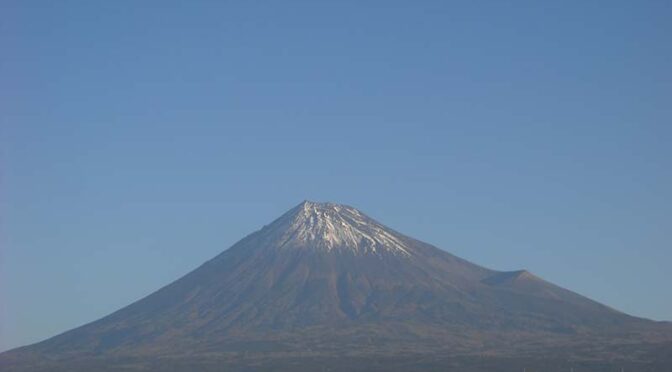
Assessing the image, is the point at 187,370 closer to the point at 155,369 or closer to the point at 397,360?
the point at 155,369

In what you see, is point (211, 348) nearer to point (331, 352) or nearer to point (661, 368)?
point (331, 352)

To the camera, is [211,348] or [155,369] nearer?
[155,369]

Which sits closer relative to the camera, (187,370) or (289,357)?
(187,370)

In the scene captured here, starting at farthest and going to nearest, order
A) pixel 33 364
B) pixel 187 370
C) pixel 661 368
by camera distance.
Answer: pixel 33 364 → pixel 187 370 → pixel 661 368

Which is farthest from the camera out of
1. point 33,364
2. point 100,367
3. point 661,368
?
point 33,364

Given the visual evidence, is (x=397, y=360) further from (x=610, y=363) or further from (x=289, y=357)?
(x=610, y=363)

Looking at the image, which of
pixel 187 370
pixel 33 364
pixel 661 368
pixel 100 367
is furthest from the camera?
pixel 33 364

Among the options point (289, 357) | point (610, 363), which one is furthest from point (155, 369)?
point (610, 363)

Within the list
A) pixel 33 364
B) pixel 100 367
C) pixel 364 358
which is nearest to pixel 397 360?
pixel 364 358
